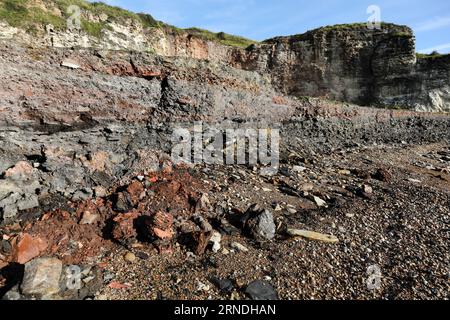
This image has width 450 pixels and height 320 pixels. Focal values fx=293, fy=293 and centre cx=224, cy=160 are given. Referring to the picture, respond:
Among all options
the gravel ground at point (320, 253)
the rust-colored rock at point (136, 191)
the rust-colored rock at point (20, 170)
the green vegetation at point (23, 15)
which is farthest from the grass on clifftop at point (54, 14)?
the gravel ground at point (320, 253)

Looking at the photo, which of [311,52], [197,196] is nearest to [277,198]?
[197,196]

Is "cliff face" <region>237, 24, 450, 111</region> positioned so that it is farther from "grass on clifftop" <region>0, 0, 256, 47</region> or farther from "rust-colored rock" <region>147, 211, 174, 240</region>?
"rust-colored rock" <region>147, 211, 174, 240</region>

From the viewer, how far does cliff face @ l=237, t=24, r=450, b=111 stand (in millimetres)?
17156

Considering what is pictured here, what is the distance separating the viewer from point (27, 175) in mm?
3939

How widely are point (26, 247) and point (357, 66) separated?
1984cm

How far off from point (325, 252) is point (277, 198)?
1469mm

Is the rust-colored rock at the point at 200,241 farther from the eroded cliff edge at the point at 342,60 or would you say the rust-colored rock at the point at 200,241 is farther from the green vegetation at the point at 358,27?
the green vegetation at the point at 358,27

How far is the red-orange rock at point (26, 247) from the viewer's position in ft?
10.2

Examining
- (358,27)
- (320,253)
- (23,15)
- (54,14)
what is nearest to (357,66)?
(358,27)

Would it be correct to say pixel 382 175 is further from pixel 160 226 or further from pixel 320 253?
pixel 160 226

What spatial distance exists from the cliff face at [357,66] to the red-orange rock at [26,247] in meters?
17.8

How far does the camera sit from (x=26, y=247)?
3172 millimetres
